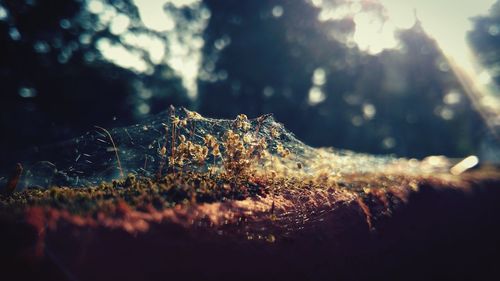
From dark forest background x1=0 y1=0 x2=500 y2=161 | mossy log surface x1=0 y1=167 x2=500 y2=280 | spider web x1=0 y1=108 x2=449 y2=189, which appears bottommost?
mossy log surface x1=0 y1=167 x2=500 y2=280

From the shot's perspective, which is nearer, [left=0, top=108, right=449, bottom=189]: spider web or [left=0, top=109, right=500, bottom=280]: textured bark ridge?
[left=0, top=109, right=500, bottom=280]: textured bark ridge

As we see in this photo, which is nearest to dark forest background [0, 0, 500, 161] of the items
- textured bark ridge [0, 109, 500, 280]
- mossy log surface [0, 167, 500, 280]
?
textured bark ridge [0, 109, 500, 280]

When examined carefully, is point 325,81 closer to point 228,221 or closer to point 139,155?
point 139,155

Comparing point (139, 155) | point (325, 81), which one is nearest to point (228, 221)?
point (139, 155)

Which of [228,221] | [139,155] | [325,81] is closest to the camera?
[228,221]

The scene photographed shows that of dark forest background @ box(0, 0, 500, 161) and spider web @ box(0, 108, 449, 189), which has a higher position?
dark forest background @ box(0, 0, 500, 161)

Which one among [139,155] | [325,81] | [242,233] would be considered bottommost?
[242,233]

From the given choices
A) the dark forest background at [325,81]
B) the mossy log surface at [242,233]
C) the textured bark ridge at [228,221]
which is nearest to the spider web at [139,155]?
the textured bark ridge at [228,221]

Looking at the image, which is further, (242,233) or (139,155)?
(139,155)

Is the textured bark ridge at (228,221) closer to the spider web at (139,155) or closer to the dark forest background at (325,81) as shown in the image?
the spider web at (139,155)

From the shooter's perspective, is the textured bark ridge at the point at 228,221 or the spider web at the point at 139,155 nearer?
the textured bark ridge at the point at 228,221

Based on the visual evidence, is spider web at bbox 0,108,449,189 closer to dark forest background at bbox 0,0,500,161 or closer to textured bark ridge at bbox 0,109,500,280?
textured bark ridge at bbox 0,109,500,280

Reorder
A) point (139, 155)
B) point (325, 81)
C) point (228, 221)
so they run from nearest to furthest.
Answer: point (228, 221) → point (139, 155) → point (325, 81)
